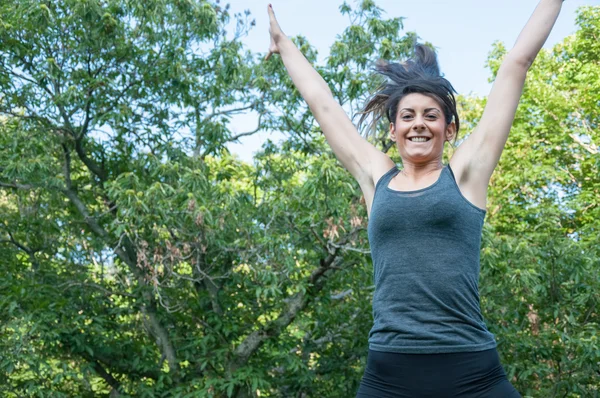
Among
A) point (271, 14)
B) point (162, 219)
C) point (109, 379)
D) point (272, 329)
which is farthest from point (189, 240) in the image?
point (271, 14)

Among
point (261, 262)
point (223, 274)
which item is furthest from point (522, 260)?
point (223, 274)

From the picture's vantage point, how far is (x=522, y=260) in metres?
6.33

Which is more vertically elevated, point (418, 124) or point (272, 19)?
point (272, 19)

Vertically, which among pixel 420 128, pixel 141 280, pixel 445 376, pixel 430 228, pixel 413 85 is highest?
pixel 141 280

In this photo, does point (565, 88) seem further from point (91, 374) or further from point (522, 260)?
point (91, 374)

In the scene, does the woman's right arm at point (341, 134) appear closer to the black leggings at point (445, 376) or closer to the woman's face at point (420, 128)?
the woman's face at point (420, 128)

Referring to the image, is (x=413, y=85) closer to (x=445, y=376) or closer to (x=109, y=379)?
(x=445, y=376)

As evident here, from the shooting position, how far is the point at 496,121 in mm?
1799

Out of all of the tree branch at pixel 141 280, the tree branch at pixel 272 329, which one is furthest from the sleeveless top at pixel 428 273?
the tree branch at pixel 141 280

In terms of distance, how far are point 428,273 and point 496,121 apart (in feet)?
1.48

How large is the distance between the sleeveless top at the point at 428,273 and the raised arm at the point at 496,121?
72mm

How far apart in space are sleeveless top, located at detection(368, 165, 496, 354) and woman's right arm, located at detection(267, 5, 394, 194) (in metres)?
0.20

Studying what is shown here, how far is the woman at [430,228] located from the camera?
159 centimetres

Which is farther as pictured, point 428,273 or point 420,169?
point 420,169
